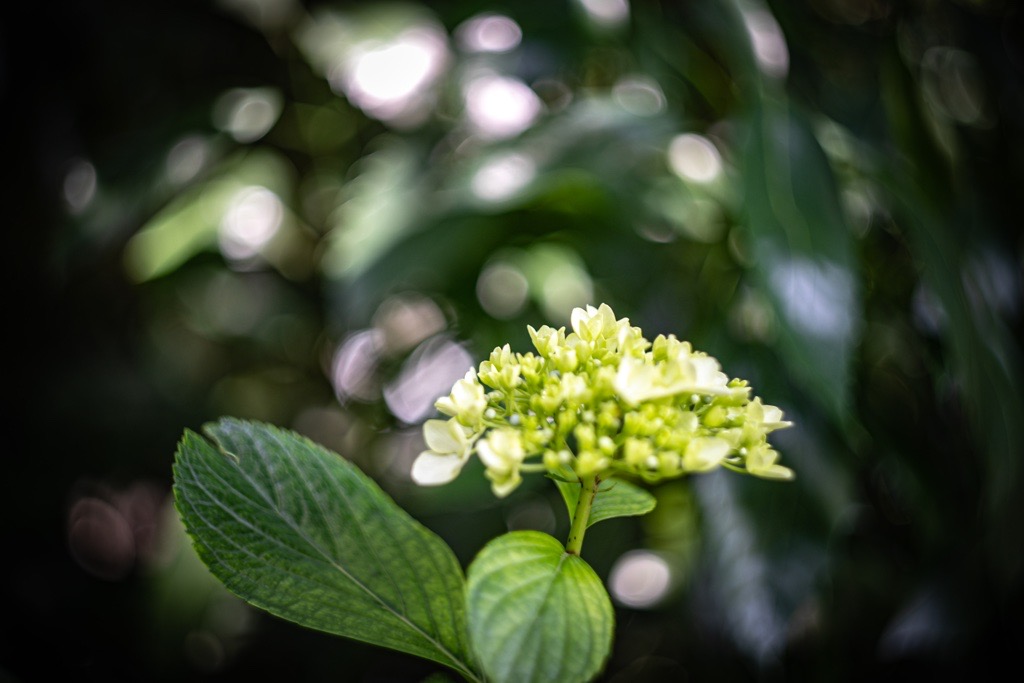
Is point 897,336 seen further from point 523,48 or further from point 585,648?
point 585,648

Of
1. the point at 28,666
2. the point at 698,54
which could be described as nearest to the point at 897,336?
the point at 698,54

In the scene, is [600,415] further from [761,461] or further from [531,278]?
[531,278]

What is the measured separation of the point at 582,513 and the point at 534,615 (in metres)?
0.04

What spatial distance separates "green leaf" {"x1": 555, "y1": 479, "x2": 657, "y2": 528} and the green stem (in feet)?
0.08

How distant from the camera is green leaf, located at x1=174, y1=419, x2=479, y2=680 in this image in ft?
0.87

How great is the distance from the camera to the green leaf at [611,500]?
11.5 inches

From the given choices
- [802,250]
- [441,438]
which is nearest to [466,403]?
[441,438]

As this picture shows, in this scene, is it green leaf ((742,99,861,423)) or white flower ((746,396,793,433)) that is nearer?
white flower ((746,396,793,433))

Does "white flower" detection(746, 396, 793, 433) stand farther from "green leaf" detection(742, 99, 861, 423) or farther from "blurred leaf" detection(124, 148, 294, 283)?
"blurred leaf" detection(124, 148, 294, 283)

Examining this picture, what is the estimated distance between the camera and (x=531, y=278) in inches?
33.9

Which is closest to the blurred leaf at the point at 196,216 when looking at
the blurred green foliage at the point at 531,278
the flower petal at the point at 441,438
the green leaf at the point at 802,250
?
the blurred green foliage at the point at 531,278

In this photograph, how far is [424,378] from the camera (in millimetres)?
913

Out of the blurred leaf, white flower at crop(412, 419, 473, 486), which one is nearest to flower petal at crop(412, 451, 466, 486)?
white flower at crop(412, 419, 473, 486)

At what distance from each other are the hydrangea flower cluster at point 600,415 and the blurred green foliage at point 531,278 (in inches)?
14.2
